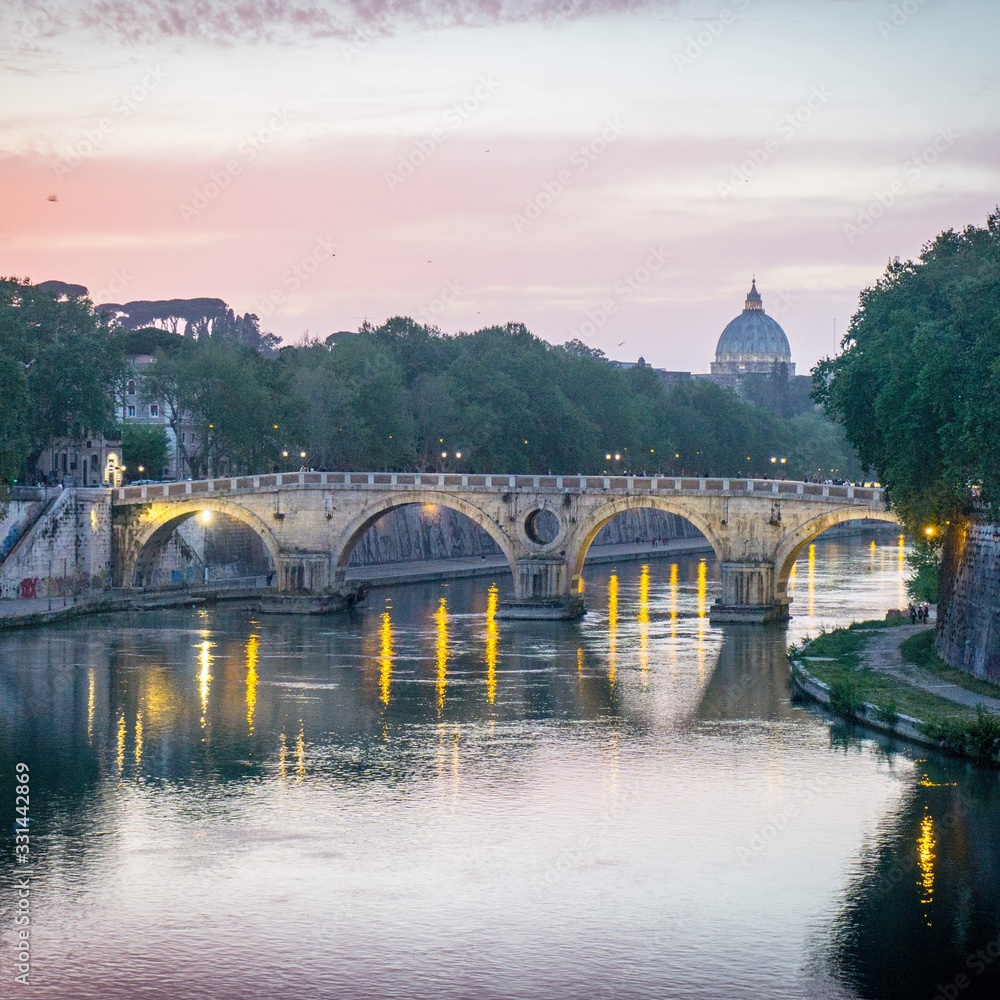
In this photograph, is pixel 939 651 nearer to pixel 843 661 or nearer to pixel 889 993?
pixel 843 661

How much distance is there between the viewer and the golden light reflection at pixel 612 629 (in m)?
55.9

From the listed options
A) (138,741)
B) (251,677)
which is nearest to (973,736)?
(138,741)

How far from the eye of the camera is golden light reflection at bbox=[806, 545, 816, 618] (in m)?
76.4

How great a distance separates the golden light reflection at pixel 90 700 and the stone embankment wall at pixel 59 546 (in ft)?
52.9

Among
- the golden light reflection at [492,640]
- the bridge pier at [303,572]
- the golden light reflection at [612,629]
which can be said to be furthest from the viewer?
the bridge pier at [303,572]

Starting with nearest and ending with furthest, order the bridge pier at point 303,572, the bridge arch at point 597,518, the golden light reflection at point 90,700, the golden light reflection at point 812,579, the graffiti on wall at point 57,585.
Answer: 1. the golden light reflection at point 90,700
2. the graffiti on wall at point 57,585
3. the bridge arch at point 597,518
4. the bridge pier at point 303,572
5. the golden light reflection at point 812,579

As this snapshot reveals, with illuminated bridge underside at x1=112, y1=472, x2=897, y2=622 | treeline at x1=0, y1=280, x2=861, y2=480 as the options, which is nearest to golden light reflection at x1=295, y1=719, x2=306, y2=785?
treeline at x1=0, y1=280, x2=861, y2=480

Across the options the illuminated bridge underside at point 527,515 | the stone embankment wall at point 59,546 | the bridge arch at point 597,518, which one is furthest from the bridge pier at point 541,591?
the stone embankment wall at point 59,546

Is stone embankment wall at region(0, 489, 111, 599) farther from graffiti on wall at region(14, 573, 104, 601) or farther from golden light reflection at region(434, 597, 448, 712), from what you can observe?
golden light reflection at region(434, 597, 448, 712)

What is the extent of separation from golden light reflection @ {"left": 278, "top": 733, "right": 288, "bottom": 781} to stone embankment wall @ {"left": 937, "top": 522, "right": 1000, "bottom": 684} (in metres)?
19.3

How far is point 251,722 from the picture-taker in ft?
152

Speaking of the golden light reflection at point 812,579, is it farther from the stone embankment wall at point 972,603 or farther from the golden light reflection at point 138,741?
the golden light reflection at point 138,741

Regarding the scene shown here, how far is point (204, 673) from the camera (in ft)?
181

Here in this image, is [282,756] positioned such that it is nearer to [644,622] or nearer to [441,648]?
[441,648]
